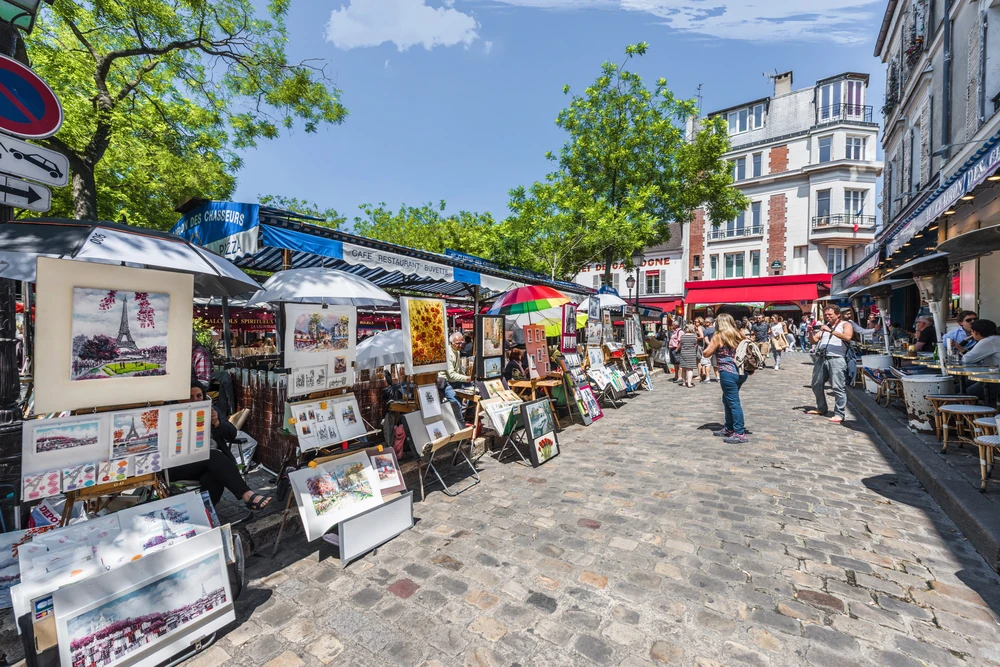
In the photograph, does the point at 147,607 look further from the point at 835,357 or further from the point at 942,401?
the point at 835,357

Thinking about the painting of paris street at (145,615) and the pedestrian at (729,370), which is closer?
the painting of paris street at (145,615)

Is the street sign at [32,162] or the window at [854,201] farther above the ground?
the window at [854,201]

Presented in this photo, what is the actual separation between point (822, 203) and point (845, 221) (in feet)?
5.75

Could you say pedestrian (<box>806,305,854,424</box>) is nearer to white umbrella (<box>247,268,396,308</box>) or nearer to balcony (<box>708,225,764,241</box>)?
white umbrella (<box>247,268,396,308</box>)

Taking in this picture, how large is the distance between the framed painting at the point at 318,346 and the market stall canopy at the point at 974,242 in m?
7.52

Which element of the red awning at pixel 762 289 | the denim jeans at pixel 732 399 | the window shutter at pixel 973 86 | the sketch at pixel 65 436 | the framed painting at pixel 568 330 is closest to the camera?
the sketch at pixel 65 436

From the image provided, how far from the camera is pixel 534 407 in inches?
231

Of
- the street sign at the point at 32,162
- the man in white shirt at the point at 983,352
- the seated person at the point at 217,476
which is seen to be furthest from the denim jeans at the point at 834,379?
the street sign at the point at 32,162

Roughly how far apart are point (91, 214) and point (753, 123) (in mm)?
38047

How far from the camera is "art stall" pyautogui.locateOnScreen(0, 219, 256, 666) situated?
2.18 meters

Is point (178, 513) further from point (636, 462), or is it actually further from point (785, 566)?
point (636, 462)

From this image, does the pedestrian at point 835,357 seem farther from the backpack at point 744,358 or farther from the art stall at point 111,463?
the art stall at point 111,463

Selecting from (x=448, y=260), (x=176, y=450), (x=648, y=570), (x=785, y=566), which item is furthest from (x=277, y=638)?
(x=448, y=260)

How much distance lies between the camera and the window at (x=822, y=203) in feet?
88.6
